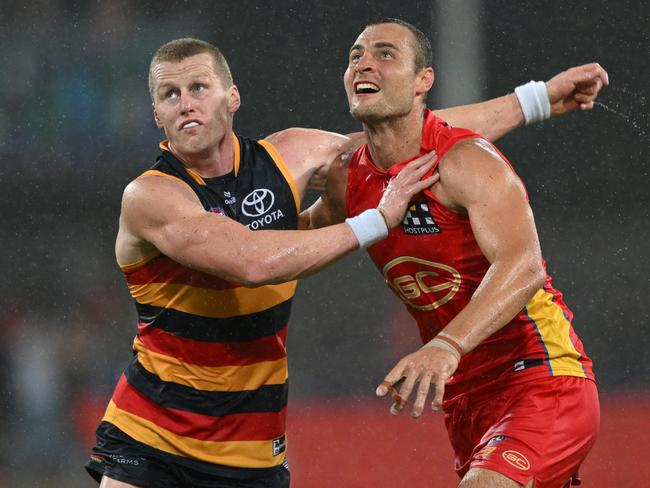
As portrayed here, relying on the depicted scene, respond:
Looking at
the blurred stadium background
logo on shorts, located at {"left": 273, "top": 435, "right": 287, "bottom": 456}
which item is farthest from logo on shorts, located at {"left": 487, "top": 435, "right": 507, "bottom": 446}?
the blurred stadium background

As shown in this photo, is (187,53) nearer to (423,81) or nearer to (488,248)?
(423,81)

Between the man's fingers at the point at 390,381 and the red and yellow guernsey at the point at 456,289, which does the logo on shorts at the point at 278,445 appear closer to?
the red and yellow guernsey at the point at 456,289

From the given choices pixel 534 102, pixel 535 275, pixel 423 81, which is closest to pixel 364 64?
pixel 423 81

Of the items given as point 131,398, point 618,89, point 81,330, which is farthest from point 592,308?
point 131,398

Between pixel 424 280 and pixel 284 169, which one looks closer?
pixel 424 280

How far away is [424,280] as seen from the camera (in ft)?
10.9

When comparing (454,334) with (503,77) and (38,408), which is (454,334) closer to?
(38,408)

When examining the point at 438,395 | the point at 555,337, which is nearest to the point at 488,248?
the point at 555,337

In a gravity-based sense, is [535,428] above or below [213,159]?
below

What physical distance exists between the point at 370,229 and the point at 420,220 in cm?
21

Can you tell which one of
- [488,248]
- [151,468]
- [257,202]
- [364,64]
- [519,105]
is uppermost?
[364,64]

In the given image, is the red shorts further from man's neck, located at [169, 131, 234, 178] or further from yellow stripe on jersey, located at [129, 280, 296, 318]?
man's neck, located at [169, 131, 234, 178]

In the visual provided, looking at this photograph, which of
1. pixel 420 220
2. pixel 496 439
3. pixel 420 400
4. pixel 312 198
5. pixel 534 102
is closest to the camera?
pixel 420 400

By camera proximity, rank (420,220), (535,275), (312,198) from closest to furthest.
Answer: (535,275)
(420,220)
(312,198)
